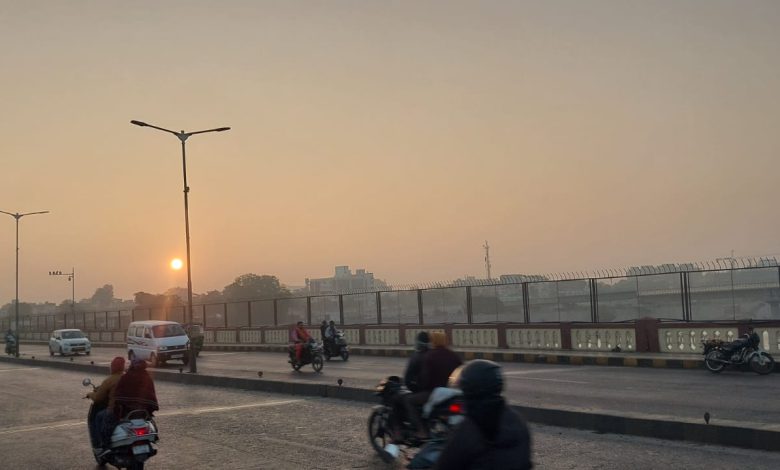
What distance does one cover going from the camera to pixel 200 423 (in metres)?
13.8

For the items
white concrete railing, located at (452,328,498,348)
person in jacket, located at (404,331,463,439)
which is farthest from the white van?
person in jacket, located at (404,331,463,439)

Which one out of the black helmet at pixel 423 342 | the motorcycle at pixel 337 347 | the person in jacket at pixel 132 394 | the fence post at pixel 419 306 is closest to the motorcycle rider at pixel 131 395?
the person in jacket at pixel 132 394

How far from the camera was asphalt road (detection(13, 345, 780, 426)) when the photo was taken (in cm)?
1254

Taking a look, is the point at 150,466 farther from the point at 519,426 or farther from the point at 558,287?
the point at 558,287

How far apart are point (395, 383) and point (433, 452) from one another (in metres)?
2.71

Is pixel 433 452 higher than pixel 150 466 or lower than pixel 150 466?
higher

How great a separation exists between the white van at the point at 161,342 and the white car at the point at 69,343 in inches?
558

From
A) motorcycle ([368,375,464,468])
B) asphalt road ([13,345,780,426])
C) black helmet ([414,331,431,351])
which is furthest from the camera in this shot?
asphalt road ([13,345,780,426])

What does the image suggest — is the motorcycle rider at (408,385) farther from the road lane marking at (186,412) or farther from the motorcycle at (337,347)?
the motorcycle at (337,347)

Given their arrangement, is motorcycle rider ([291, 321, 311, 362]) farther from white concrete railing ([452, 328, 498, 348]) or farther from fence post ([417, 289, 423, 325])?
fence post ([417, 289, 423, 325])

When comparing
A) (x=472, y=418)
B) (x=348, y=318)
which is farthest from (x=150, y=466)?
(x=348, y=318)

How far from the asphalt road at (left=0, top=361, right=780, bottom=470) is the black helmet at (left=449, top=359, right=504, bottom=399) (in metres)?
5.85

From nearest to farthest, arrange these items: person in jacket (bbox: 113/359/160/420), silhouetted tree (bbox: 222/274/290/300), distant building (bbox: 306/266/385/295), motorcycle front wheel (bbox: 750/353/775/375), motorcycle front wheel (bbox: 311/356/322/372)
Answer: person in jacket (bbox: 113/359/160/420)
motorcycle front wheel (bbox: 750/353/775/375)
motorcycle front wheel (bbox: 311/356/322/372)
distant building (bbox: 306/266/385/295)
silhouetted tree (bbox: 222/274/290/300)

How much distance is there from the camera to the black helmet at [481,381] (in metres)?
3.37
